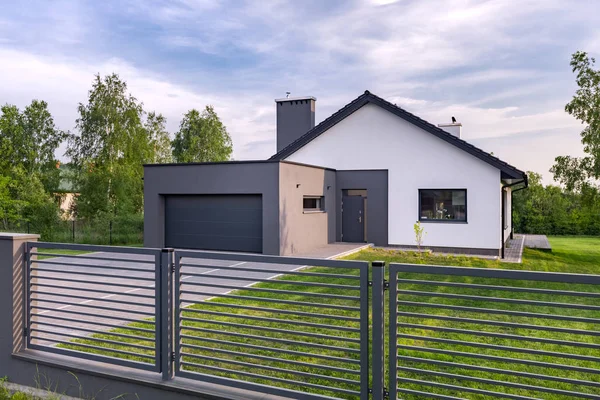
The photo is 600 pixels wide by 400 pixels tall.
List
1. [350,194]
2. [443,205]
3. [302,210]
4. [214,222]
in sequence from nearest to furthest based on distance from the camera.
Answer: [302,210]
[214,222]
[443,205]
[350,194]

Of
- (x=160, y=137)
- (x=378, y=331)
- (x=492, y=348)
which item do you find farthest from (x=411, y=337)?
(x=160, y=137)

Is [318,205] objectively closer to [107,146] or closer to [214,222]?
[214,222]

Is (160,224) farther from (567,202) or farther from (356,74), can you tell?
(567,202)

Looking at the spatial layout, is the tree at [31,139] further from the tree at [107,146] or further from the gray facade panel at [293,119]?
the gray facade panel at [293,119]

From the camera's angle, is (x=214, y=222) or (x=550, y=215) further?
(x=550, y=215)

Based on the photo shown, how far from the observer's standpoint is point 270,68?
22.9m

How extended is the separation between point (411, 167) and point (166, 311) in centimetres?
1454

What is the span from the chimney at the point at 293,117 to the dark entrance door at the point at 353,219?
5.63 metres

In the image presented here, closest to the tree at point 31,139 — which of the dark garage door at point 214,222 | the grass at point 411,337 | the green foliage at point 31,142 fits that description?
the green foliage at point 31,142

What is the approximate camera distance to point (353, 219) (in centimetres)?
1845

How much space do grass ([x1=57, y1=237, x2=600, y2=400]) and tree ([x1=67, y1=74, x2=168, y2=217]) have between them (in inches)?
643

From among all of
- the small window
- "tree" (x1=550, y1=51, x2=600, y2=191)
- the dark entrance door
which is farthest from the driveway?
"tree" (x1=550, y1=51, x2=600, y2=191)

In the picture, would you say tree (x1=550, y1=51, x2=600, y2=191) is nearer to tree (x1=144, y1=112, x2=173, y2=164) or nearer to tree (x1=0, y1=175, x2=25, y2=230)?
tree (x1=0, y1=175, x2=25, y2=230)

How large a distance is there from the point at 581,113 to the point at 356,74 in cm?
938
